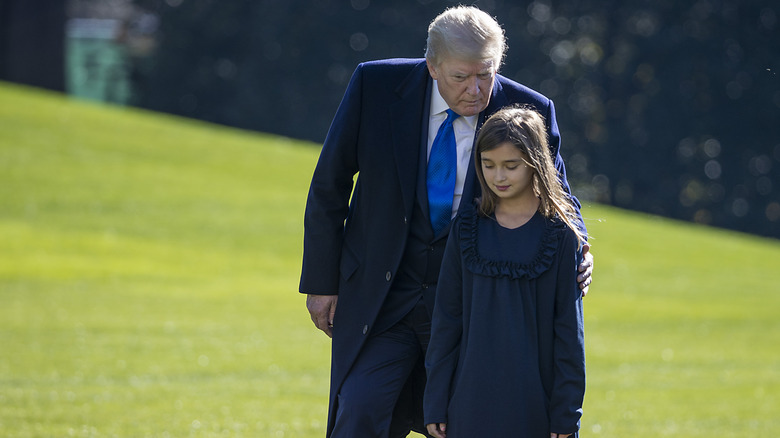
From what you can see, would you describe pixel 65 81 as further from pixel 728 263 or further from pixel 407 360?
pixel 407 360

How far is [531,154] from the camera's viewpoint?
3.57 meters

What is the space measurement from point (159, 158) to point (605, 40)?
21.0 meters

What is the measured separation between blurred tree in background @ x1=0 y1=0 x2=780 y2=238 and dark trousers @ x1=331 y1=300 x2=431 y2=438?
104ft

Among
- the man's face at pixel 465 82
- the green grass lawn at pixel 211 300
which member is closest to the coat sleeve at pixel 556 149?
the green grass lawn at pixel 211 300

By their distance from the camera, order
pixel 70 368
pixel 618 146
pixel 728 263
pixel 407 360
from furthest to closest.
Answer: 1. pixel 618 146
2. pixel 728 263
3. pixel 70 368
4. pixel 407 360

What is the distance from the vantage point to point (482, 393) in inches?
138

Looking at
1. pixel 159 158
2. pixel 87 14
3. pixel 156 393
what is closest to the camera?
pixel 156 393

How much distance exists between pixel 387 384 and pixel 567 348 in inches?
32.0

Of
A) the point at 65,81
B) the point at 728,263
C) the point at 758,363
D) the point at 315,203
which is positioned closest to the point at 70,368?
the point at 315,203

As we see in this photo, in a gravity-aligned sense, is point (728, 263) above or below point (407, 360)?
below

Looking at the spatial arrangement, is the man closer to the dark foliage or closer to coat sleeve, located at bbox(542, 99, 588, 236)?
coat sleeve, located at bbox(542, 99, 588, 236)

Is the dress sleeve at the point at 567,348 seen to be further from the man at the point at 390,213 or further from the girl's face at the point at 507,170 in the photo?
the man at the point at 390,213

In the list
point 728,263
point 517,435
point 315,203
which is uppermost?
point 315,203

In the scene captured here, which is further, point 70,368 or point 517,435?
point 70,368
